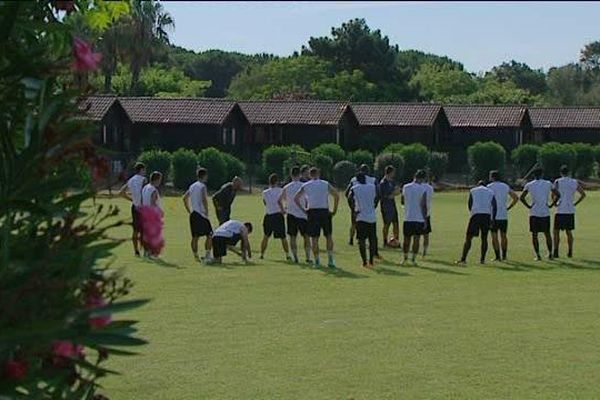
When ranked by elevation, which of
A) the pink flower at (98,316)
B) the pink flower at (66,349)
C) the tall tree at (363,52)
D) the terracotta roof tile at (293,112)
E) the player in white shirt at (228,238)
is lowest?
the player in white shirt at (228,238)

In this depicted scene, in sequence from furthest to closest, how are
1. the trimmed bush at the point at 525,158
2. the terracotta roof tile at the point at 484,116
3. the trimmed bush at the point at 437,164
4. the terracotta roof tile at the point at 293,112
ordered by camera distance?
1. the terracotta roof tile at the point at 484,116
2. the terracotta roof tile at the point at 293,112
3. the trimmed bush at the point at 525,158
4. the trimmed bush at the point at 437,164

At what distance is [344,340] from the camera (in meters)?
12.8

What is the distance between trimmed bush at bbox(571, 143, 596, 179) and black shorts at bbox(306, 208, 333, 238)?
42.4 metres

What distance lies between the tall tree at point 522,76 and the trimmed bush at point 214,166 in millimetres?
81566

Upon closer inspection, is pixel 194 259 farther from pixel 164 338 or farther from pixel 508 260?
pixel 164 338

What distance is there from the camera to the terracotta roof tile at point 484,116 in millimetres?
68375

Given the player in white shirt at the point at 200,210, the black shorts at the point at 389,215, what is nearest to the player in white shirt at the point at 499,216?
the black shorts at the point at 389,215

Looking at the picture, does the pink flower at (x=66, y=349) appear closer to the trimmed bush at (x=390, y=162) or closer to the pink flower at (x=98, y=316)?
the pink flower at (x=98, y=316)

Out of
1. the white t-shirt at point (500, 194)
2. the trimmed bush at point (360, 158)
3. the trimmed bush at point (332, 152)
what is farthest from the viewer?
the trimmed bush at point (360, 158)

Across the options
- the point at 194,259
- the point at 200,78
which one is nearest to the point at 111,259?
the point at 194,259

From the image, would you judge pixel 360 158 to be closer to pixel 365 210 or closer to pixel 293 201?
pixel 293 201

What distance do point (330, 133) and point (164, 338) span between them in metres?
53.3

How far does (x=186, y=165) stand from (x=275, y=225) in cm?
3009

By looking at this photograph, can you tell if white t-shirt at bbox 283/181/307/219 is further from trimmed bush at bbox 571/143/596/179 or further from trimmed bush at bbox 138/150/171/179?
trimmed bush at bbox 571/143/596/179
